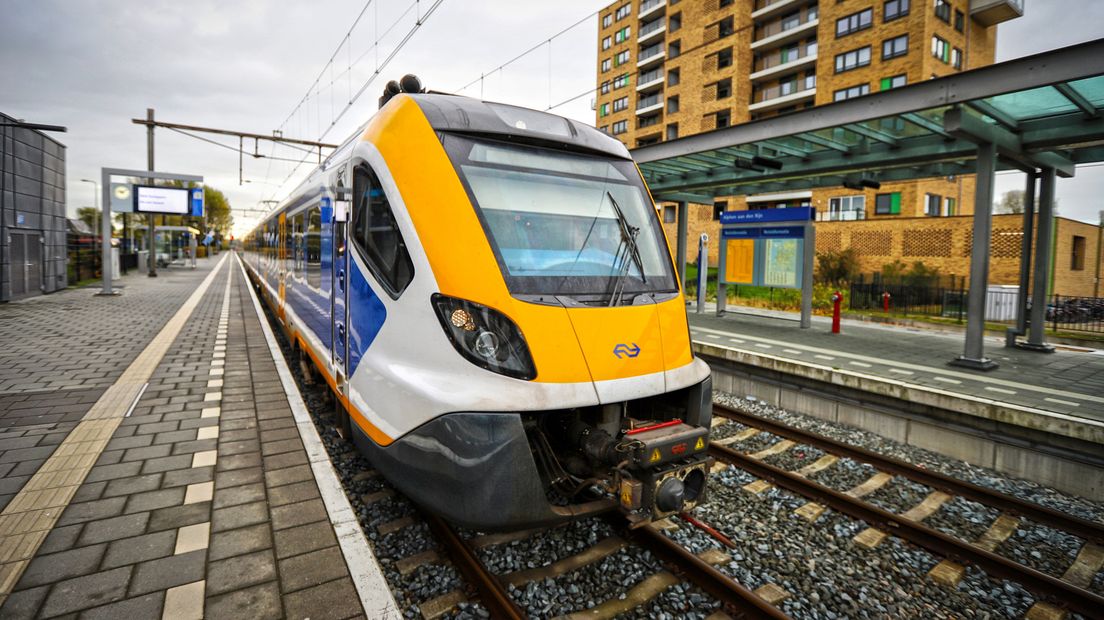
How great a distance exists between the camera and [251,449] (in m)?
5.12

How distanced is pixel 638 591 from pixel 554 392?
4.29ft

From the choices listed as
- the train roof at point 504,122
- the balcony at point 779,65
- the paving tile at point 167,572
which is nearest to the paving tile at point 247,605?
the paving tile at point 167,572

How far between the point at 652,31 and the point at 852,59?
67.7 ft

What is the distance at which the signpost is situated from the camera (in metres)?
12.3

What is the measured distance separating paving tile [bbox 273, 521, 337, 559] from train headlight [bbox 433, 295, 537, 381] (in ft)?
5.31

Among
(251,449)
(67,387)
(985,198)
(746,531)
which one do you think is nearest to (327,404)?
(251,449)

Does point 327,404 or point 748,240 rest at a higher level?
point 748,240

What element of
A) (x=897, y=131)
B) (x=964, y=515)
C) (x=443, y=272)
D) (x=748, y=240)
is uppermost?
(x=897, y=131)

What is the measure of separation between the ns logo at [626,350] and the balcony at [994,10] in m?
44.1

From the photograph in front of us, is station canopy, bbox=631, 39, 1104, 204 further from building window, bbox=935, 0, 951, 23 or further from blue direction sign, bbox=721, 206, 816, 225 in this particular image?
building window, bbox=935, 0, 951, 23

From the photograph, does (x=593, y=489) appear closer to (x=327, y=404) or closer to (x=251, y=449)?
(x=251, y=449)

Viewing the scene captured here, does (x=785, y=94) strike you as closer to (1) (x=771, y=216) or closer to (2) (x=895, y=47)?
(2) (x=895, y=47)

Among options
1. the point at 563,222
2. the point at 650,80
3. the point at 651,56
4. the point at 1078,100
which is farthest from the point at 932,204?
the point at 563,222

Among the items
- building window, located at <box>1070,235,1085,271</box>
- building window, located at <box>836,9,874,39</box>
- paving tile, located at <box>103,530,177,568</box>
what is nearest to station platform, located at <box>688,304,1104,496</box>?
paving tile, located at <box>103,530,177,568</box>
